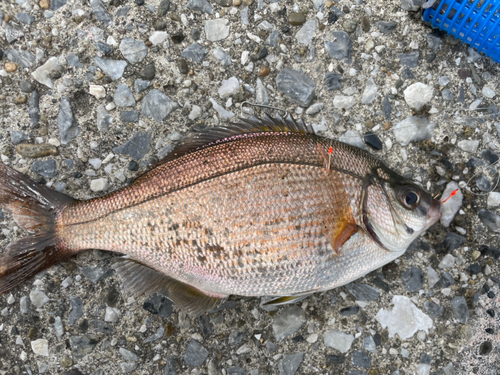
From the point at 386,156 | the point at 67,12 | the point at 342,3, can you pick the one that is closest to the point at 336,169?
the point at 386,156

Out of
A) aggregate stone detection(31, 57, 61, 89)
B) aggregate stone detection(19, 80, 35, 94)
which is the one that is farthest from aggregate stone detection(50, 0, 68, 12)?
aggregate stone detection(19, 80, 35, 94)

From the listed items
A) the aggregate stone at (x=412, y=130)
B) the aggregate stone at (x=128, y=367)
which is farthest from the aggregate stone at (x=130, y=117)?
the aggregate stone at (x=412, y=130)

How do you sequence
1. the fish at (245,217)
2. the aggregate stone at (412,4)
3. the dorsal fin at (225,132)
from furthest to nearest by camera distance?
the aggregate stone at (412,4) → the dorsal fin at (225,132) → the fish at (245,217)

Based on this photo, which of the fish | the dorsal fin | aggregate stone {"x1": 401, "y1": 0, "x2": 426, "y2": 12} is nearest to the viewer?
the fish

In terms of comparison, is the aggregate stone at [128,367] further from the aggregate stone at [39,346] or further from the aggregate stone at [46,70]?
the aggregate stone at [46,70]

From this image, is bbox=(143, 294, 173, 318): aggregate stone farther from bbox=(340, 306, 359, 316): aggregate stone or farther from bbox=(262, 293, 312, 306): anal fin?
bbox=(340, 306, 359, 316): aggregate stone

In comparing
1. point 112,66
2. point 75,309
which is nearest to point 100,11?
point 112,66
